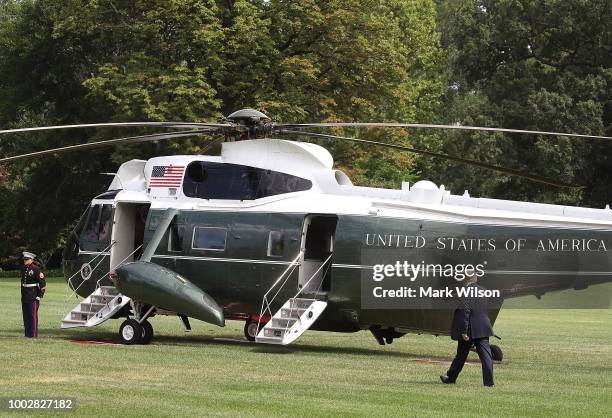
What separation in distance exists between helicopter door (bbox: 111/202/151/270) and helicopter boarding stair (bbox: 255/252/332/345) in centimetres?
372

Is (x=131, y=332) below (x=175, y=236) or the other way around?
below

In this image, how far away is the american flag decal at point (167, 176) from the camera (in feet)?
78.0

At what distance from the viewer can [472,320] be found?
17469 millimetres

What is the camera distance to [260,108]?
155 ft

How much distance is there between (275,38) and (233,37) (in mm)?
2301

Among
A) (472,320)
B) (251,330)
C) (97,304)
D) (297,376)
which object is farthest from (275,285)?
(472,320)

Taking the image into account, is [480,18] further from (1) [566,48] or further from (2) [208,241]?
(2) [208,241]

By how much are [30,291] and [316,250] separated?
590cm

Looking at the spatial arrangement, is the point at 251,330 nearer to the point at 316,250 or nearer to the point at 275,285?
the point at 275,285

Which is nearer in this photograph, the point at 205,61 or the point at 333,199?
the point at 333,199

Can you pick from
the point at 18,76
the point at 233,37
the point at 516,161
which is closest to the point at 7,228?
the point at 18,76

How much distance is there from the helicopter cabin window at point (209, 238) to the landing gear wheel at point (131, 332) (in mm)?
1930

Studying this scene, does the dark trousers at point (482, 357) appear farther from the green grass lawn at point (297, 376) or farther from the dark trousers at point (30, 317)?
the dark trousers at point (30, 317)

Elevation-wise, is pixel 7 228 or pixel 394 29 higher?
pixel 394 29
